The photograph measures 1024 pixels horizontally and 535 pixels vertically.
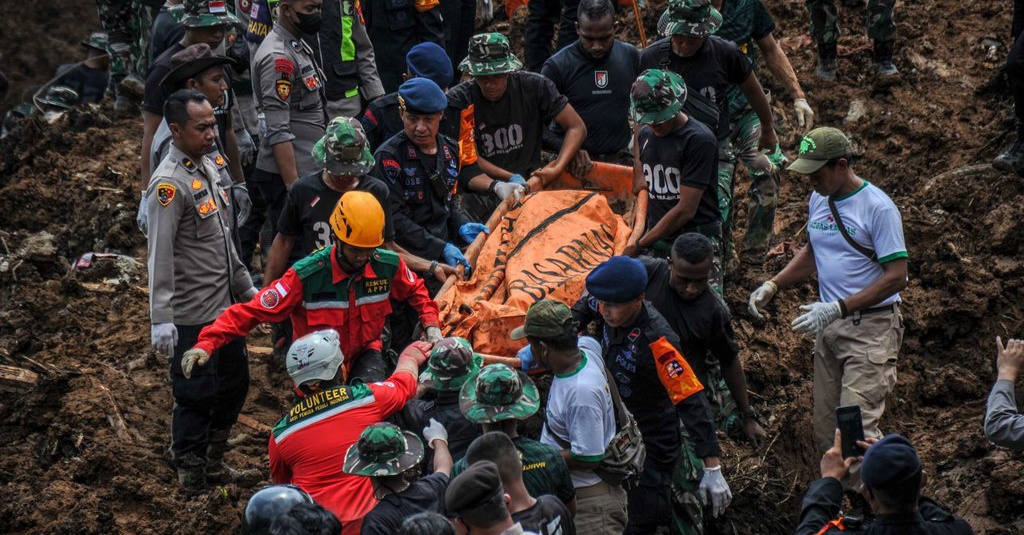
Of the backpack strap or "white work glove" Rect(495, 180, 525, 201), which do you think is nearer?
the backpack strap

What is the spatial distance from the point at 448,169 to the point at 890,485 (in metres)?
3.80

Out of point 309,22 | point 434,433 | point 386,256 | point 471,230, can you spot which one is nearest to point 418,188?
point 471,230

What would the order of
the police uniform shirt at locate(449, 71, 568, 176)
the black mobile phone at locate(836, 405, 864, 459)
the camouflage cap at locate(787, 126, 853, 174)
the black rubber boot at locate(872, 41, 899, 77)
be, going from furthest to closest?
the black rubber boot at locate(872, 41, 899, 77)
the police uniform shirt at locate(449, 71, 568, 176)
the camouflage cap at locate(787, 126, 853, 174)
the black mobile phone at locate(836, 405, 864, 459)

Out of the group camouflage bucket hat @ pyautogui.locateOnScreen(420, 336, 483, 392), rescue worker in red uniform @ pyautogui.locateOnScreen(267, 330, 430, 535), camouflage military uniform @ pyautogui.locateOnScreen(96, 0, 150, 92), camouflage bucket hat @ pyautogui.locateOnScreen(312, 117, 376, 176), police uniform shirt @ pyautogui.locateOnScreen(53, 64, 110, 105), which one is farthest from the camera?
police uniform shirt @ pyautogui.locateOnScreen(53, 64, 110, 105)

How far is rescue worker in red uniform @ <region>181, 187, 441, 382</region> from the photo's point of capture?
5.90 m

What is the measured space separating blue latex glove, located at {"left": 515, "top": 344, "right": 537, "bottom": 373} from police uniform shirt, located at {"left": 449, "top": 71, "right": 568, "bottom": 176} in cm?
216

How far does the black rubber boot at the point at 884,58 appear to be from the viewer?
10.1m

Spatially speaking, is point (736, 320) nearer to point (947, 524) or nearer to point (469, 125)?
point (469, 125)

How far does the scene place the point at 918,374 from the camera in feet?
26.5

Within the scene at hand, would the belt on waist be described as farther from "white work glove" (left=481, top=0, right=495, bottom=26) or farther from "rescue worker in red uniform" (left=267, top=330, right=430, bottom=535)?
"white work glove" (left=481, top=0, right=495, bottom=26)

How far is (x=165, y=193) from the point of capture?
6.21m

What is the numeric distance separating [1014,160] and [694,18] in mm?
3103

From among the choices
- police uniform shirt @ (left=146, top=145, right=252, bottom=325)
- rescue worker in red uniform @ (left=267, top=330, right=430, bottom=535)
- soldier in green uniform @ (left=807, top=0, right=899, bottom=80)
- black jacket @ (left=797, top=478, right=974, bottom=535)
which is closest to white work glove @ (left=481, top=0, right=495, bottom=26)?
soldier in green uniform @ (left=807, top=0, right=899, bottom=80)

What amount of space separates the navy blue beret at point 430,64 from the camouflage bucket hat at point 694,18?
1.60 metres
